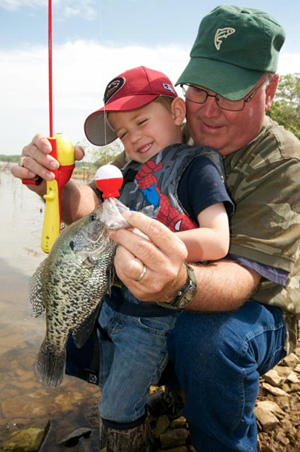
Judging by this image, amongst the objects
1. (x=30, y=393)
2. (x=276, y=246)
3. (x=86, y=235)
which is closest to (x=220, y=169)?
(x=276, y=246)

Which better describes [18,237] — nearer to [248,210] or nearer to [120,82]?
[120,82]

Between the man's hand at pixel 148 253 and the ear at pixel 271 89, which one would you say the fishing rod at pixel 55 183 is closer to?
the man's hand at pixel 148 253

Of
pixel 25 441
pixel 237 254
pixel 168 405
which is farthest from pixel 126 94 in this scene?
pixel 25 441

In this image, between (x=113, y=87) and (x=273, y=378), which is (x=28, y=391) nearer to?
(x=273, y=378)

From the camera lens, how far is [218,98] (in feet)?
10.1

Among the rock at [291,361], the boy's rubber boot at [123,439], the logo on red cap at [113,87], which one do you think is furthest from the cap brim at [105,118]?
the rock at [291,361]

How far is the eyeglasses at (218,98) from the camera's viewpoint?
3037 millimetres

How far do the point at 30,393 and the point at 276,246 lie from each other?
2.57 meters

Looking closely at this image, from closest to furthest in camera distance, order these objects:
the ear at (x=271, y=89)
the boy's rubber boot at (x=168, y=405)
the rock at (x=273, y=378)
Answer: the ear at (x=271, y=89), the boy's rubber boot at (x=168, y=405), the rock at (x=273, y=378)

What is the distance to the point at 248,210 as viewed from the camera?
2725 millimetres

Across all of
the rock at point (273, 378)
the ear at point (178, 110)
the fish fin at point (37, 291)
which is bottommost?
the rock at point (273, 378)

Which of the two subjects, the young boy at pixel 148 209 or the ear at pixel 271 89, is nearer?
the young boy at pixel 148 209

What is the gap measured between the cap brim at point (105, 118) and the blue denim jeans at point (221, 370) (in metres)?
1.45

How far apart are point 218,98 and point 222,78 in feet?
0.49
